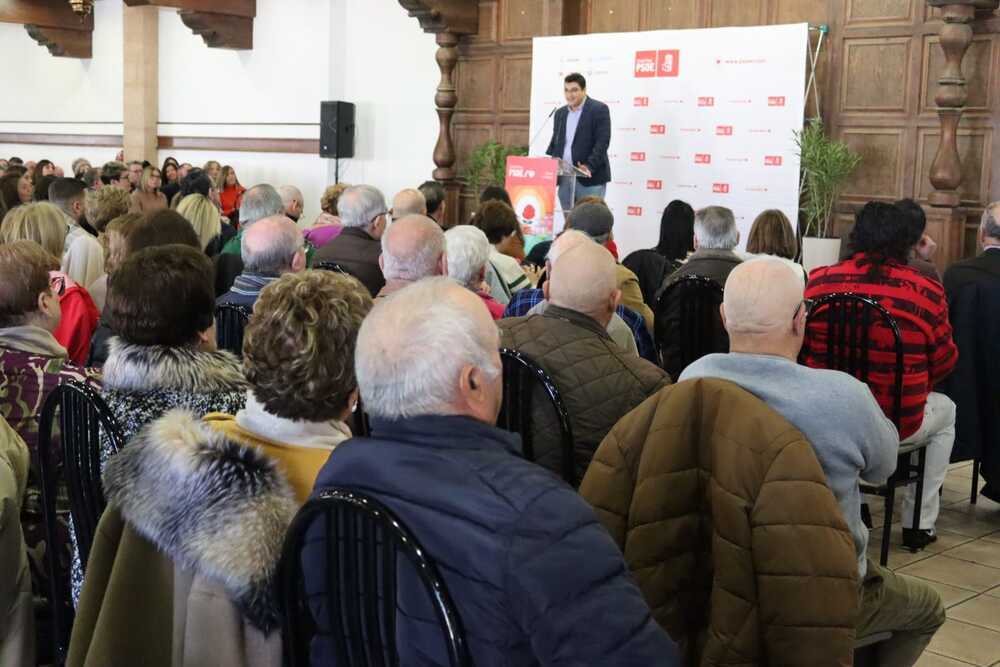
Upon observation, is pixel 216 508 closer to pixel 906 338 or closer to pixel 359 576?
pixel 359 576

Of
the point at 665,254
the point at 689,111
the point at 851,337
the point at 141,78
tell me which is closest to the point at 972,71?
the point at 689,111

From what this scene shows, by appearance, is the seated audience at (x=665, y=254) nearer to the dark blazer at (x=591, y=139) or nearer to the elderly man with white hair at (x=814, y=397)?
the dark blazer at (x=591, y=139)

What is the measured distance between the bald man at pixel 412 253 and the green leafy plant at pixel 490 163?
6882 mm

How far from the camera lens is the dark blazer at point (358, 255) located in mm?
4887

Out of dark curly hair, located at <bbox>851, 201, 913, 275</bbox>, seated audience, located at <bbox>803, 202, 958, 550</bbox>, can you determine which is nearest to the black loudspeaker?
seated audience, located at <bbox>803, 202, 958, 550</bbox>

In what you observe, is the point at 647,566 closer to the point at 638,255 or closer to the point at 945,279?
the point at 945,279

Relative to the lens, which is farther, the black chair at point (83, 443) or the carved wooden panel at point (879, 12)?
the carved wooden panel at point (879, 12)

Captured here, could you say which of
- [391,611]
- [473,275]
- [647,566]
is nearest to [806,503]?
[647,566]

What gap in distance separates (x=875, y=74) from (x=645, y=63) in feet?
6.05

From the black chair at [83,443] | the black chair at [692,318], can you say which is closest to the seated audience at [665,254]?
the black chair at [692,318]

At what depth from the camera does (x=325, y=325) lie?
6.56ft

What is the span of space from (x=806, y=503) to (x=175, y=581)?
104cm

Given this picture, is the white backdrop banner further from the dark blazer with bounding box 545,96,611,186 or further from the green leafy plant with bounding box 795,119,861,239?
the dark blazer with bounding box 545,96,611,186

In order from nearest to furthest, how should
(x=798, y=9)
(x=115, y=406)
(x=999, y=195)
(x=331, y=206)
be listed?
(x=115, y=406)
(x=331, y=206)
(x=999, y=195)
(x=798, y=9)
